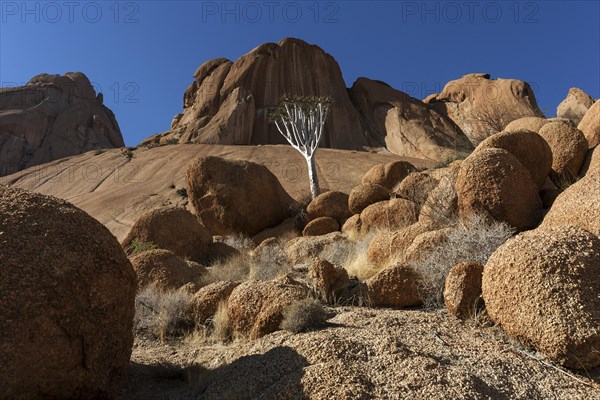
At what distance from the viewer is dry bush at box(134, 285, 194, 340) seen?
629 cm

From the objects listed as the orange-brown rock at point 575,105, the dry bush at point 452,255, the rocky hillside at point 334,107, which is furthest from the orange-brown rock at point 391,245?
the rocky hillside at point 334,107

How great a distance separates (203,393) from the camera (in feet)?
13.8

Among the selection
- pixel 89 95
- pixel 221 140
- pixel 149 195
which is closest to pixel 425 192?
pixel 149 195

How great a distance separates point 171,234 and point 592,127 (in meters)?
9.04

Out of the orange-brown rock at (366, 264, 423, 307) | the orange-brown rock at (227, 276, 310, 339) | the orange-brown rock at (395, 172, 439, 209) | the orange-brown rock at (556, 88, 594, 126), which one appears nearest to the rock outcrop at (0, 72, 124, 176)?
the orange-brown rock at (556, 88, 594, 126)

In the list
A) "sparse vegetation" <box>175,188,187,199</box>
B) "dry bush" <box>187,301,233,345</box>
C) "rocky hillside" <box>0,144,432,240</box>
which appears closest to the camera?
"dry bush" <box>187,301,233,345</box>

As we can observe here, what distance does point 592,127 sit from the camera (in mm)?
9109

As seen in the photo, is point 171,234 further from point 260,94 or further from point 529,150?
point 260,94

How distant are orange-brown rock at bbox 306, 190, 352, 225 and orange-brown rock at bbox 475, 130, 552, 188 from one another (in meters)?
6.50

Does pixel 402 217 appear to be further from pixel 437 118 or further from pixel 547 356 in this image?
pixel 437 118

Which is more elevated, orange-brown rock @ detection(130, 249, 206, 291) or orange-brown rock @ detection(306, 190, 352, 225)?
orange-brown rock @ detection(306, 190, 352, 225)

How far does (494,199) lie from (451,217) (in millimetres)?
1117

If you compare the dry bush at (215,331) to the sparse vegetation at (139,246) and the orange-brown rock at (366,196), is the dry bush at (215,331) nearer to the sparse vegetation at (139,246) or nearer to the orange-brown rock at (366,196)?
the sparse vegetation at (139,246)

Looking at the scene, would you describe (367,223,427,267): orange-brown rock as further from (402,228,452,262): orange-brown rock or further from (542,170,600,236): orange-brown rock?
(542,170,600,236): orange-brown rock
